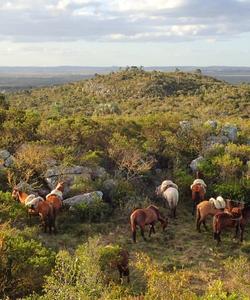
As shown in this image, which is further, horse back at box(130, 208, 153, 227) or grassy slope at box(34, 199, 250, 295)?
horse back at box(130, 208, 153, 227)

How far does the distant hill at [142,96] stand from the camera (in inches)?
1912

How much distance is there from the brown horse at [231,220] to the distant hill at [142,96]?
97.4ft

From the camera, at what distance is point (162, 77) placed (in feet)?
237

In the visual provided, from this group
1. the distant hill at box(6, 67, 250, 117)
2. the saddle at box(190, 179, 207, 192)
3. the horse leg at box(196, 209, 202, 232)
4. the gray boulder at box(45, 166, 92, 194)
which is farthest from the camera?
the distant hill at box(6, 67, 250, 117)

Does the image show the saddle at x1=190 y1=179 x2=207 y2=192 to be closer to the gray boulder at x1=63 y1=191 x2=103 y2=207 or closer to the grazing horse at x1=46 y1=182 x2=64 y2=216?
the gray boulder at x1=63 y1=191 x2=103 y2=207

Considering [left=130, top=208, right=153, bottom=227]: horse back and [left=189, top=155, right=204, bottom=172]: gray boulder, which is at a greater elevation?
[left=189, top=155, right=204, bottom=172]: gray boulder

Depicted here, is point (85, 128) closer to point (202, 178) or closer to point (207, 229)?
point (202, 178)

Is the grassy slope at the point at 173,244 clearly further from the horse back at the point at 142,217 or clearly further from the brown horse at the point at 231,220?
the horse back at the point at 142,217

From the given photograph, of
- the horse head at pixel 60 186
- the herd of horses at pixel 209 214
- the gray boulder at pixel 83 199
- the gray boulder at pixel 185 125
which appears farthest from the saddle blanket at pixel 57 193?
the gray boulder at pixel 185 125

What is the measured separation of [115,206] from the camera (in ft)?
54.4

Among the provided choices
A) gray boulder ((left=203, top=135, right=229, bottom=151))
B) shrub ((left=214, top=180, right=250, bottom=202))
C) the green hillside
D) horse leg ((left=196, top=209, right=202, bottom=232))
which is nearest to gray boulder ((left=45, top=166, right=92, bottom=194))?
the green hillside

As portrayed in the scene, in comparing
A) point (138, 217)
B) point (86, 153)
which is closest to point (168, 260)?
point (138, 217)

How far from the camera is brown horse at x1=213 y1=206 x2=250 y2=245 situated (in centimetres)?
1409

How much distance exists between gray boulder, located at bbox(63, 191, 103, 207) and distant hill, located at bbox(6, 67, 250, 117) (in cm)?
2803
